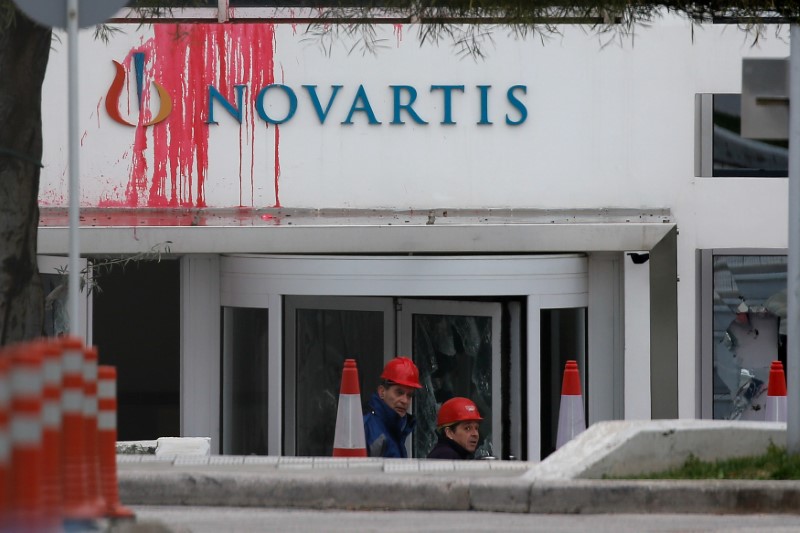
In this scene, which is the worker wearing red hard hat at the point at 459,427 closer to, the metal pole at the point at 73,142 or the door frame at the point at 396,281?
the door frame at the point at 396,281

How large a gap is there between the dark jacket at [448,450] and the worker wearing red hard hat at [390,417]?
1.06ft

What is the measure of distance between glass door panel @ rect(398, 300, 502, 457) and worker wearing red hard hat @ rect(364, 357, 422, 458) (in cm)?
225

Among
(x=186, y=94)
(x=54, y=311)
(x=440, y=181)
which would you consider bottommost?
(x=54, y=311)

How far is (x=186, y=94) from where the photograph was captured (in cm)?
1364

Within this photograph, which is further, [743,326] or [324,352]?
[743,326]

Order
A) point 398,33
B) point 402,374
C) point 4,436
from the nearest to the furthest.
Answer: point 4,436, point 402,374, point 398,33

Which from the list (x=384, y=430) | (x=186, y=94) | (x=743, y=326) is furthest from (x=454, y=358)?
(x=186, y=94)

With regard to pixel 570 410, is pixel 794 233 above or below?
above

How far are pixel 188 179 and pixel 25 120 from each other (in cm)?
479

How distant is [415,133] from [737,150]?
2811 mm

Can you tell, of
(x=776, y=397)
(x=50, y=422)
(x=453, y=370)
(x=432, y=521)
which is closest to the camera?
(x=50, y=422)

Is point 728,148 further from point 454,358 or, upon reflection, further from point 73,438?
point 73,438

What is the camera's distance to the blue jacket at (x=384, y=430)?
10398mm

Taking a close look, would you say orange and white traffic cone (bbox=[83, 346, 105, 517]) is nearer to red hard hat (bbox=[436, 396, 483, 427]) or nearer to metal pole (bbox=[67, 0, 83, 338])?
metal pole (bbox=[67, 0, 83, 338])
